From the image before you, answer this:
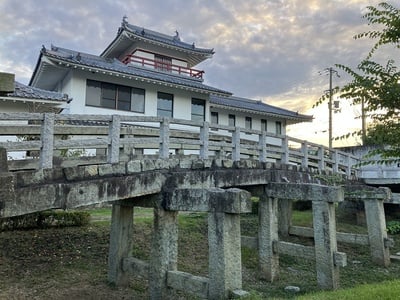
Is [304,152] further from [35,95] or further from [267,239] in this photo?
[35,95]

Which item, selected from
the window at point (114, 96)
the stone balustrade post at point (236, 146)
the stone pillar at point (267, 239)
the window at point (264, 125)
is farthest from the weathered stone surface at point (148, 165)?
the window at point (264, 125)

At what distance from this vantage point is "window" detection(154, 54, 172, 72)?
75.6 feet

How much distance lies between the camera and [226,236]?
6.39 meters

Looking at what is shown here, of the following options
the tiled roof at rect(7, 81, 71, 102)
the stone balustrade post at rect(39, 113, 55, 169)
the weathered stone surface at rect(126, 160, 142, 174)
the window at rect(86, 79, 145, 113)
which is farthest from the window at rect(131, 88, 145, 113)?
the stone balustrade post at rect(39, 113, 55, 169)

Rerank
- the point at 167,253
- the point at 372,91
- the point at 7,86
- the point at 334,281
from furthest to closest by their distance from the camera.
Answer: the point at 334,281, the point at 167,253, the point at 372,91, the point at 7,86

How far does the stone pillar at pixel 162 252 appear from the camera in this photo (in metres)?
7.43

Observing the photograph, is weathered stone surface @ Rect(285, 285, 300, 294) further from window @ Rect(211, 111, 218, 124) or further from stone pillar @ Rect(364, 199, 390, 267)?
window @ Rect(211, 111, 218, 124)

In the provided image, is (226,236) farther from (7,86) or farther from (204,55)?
(204,55)

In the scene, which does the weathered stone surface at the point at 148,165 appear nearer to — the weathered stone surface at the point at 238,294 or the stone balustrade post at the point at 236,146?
the weathered stone surface at the point at 238,294

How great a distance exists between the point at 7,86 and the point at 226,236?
15.4 feet

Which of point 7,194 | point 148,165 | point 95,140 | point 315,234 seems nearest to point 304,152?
point 315,234

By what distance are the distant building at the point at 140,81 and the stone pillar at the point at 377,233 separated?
11834 millimetres

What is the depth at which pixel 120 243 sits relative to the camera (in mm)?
8539

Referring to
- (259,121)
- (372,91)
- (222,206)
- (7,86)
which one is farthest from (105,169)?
(259,121)
